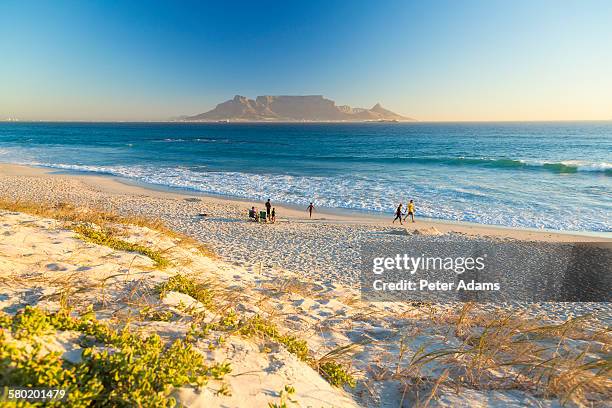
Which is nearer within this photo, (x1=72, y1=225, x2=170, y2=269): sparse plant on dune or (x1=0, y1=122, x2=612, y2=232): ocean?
(x1=72, y1=225, x2=170, y2=269): sparse plant on dune

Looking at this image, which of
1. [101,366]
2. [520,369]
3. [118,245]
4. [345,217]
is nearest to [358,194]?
[345,217]

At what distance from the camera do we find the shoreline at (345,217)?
52.9 feet

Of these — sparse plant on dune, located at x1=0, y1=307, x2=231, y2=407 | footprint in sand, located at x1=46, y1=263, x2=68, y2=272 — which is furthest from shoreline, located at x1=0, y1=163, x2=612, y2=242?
sparse plant on dune, located at x1=0, y1=307, x2=231, y2=407

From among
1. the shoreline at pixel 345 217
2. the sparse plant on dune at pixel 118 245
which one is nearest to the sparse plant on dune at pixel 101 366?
the sparse plant on dune at pixel 118 245

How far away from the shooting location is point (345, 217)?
19.9m

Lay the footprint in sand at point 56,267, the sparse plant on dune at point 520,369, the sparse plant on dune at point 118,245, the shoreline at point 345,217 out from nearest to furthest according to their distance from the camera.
Result: the sparse plant on dune at point 520,369 → the footprint in sand at point 56,267 → the sparse plant on dune at point 118,245 → the shoreline at point 345,217

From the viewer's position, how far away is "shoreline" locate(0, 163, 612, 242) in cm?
1613

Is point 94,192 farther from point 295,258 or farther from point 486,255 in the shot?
point 486,255

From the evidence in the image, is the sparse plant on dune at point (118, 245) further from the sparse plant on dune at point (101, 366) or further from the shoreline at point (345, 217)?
the shoreline at point (345, 217)

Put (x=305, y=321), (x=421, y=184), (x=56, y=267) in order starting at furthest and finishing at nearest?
(x=421, y=184)
(x=305, y=321)
(x=56, y=267)

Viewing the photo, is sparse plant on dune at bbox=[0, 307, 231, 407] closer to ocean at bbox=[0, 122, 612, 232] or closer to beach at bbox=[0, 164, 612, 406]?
beach at bbox=[0, 164, 612, 406]

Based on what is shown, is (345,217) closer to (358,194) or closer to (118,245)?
(358,194)

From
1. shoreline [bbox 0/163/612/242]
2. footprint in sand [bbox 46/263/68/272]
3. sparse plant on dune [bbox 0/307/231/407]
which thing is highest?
sparse plant on dune [bbox 0/307/231/407]

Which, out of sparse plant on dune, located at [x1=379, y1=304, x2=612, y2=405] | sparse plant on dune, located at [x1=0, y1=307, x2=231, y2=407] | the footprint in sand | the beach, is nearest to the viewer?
sparse plant on dune, located at [x1=0, y1=307, x2=231, y2=407]
